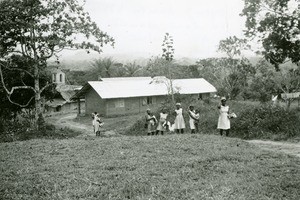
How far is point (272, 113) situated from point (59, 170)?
12.5 m

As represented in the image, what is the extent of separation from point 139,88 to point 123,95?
3788 mm

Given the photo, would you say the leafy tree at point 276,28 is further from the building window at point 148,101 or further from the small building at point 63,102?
the small building at point 63,102

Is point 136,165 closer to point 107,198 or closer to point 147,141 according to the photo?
point 107,198

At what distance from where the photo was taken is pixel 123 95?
39.8 meters

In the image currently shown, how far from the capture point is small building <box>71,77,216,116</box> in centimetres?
3934

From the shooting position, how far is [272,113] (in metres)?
18.2

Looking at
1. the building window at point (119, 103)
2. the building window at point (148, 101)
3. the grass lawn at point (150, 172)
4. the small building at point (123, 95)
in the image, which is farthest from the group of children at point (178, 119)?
the building window at point (148, 101)

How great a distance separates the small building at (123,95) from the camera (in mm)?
39344

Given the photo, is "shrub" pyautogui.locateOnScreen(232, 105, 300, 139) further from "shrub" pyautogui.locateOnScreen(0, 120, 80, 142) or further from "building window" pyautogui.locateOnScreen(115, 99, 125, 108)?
"building window" pyautogui.locateOnScreen(115, 99, 125, 108)

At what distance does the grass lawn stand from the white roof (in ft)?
81.9

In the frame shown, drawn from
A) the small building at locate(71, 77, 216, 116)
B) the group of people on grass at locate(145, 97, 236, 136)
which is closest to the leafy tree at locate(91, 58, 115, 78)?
the small building at locate(71, 77, 216, 116)

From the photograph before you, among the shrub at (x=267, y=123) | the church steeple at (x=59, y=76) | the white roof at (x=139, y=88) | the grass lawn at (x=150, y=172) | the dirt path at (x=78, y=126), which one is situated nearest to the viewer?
the grass lawn at (x=150, y=172)

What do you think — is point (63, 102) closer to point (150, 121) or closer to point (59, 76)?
point (59, 76)

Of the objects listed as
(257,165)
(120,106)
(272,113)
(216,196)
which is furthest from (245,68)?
(216,196)
